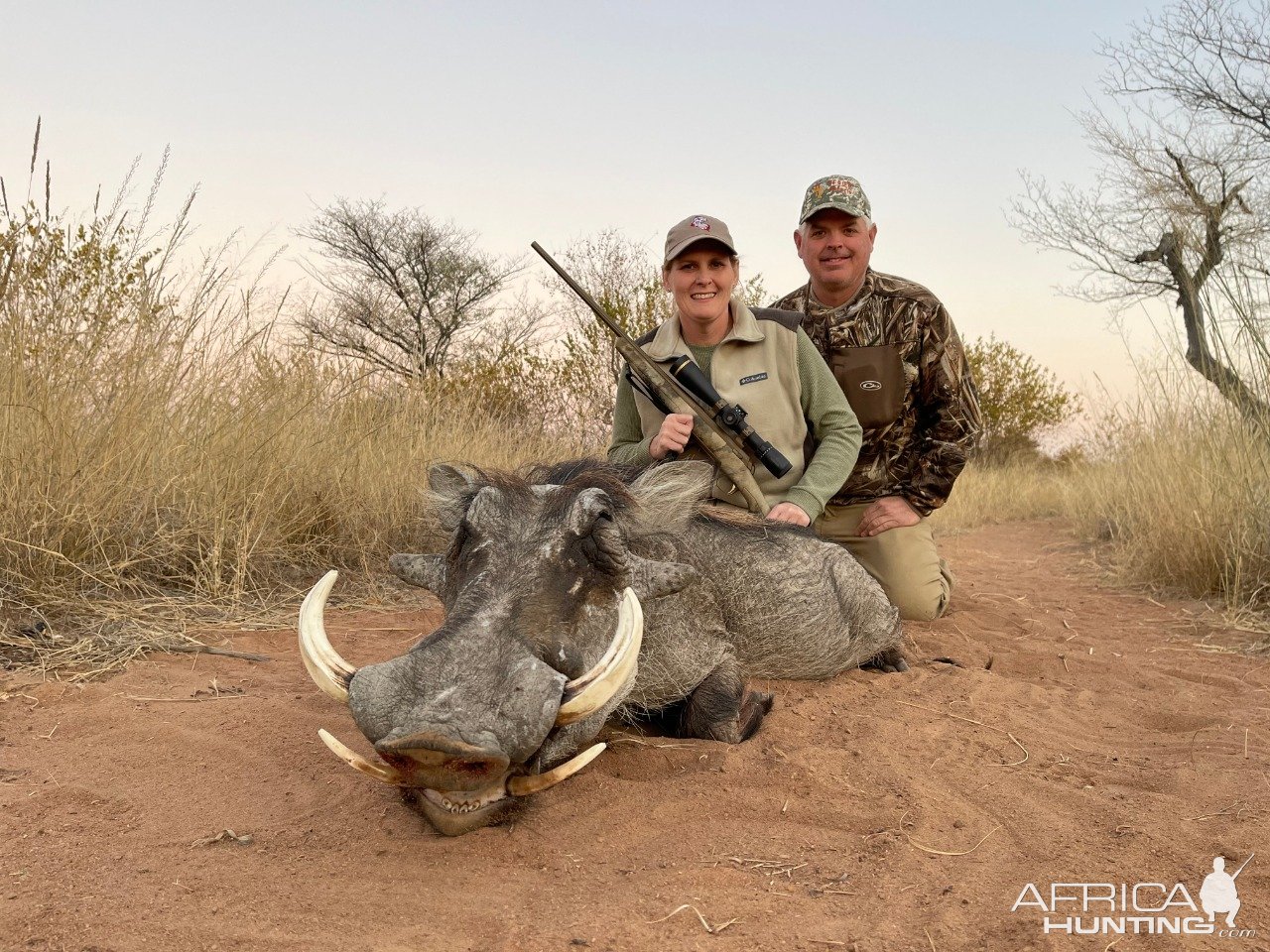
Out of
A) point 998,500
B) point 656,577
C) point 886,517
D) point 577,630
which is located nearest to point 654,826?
point 577,630

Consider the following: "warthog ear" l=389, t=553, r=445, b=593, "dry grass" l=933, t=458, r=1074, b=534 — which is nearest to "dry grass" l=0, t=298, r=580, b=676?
"warthog ear" l=389, t=553, r=445, b=593

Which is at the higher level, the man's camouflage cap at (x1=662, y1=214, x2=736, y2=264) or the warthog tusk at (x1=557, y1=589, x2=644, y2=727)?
the man's camouflage cap at (x1=662, y1=214, x2=736, y2=264)

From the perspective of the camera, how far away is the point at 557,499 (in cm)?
262

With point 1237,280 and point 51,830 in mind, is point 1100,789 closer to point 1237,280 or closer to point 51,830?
point 51,830

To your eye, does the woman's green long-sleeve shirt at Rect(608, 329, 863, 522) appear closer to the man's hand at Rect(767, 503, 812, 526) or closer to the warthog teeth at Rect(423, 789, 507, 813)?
the man's hand at Rect(767, 503, 812, 526)

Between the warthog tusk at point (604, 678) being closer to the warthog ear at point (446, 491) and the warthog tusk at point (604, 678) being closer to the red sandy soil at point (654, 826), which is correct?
the red sandy soil at point (654, 826)

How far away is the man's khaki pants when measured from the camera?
4852 millimetres

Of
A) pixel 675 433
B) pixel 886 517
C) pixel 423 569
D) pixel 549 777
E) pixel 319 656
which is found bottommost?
pixel 549 777

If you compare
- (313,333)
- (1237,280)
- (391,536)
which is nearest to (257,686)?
(391,536)

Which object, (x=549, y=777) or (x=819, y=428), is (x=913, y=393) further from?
(x=549, y=777)

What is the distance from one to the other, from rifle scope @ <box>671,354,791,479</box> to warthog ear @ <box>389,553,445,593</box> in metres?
1.45

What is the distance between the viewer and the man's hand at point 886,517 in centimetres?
483

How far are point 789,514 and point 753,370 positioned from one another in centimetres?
71

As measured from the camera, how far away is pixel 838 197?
188 inches
